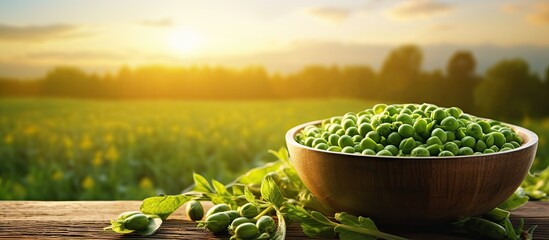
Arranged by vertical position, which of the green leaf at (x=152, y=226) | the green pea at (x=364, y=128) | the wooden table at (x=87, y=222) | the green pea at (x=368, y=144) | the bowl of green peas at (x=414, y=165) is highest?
the green pea at (x=364, y=128)

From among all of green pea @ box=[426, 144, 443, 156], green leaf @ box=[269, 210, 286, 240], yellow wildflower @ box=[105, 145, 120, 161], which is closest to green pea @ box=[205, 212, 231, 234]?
green leaf @ box=[269, 210, 286, 240]

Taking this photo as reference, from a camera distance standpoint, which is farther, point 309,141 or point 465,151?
point 309,141

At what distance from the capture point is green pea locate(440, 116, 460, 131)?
3.73 ft

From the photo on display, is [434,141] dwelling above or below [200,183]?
above

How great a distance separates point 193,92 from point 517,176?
10.2ft

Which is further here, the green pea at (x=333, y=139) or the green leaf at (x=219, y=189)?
the green leaf at (x=219, y=189)

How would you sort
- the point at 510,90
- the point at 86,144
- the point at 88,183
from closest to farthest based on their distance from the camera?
the point at 88,183 → the point at 86,144 → the point at 510,90

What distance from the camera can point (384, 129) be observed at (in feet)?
3.73

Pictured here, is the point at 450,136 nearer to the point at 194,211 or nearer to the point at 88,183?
the point at 194,211

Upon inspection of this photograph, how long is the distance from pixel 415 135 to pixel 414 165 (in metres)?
0.12

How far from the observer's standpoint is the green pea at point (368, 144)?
1.09 metres

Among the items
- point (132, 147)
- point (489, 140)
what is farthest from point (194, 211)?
point (132, 147)

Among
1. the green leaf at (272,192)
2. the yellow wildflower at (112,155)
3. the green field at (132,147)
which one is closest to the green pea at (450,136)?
the green leaf at (272,192)

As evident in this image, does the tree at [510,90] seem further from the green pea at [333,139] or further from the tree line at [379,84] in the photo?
the green pea at [333,139]
